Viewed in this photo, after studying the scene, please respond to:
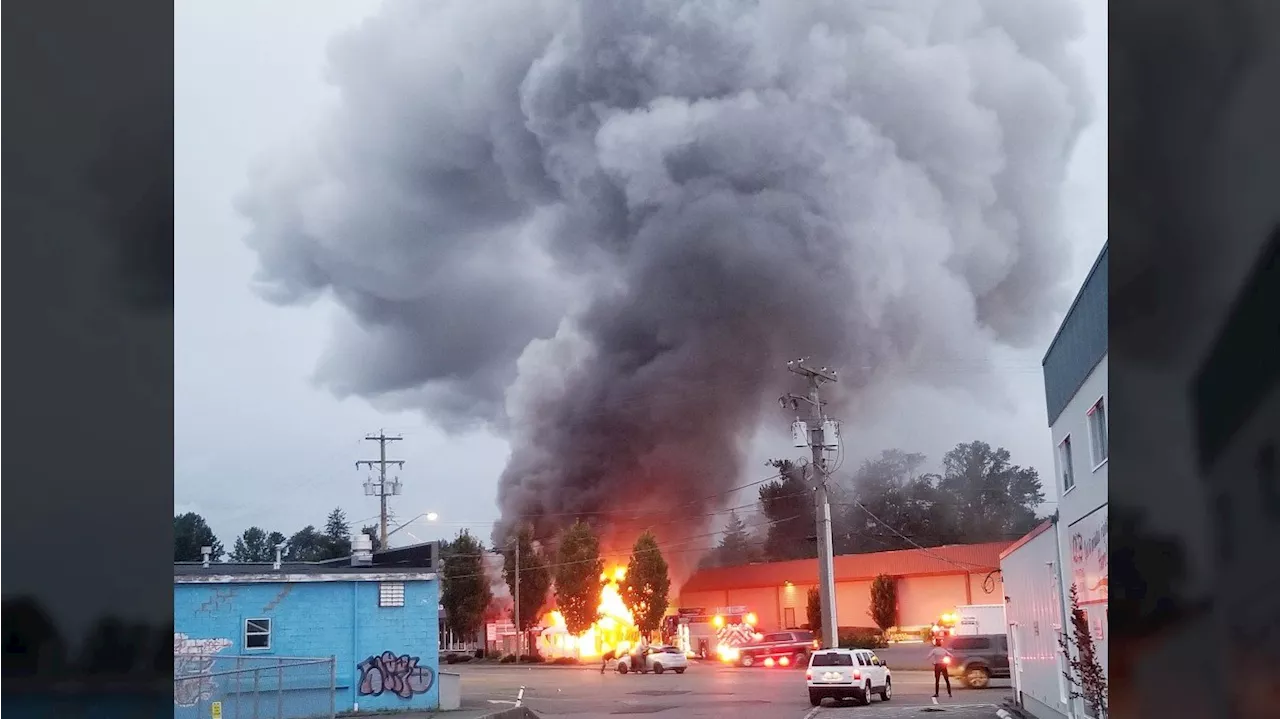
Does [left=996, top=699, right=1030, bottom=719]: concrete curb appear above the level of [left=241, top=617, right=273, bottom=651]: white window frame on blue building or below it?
below

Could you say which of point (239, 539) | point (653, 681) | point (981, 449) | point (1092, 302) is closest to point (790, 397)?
point (653, 681)

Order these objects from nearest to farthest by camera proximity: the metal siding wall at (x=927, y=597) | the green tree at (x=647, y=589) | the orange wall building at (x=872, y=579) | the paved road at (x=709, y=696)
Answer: the paved road at (x=709, y=696)
the orange wall building at (x=872, y=579)
the metal siding wall at (x=927, y=597)
the green tree at (x=647, y=589)

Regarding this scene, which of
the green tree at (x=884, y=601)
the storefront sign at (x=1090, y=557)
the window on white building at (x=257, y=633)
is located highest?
the storefront sign at (x=1090, y=557)

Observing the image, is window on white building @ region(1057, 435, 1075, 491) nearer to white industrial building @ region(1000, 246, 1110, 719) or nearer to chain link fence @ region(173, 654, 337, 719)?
white industrial building @ region(1000, 246, 1110, 719)

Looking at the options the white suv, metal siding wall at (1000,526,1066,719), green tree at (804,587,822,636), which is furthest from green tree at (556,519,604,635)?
metal siding wall at (1000,526,1066,719)

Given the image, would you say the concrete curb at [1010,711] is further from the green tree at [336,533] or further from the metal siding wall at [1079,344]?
the green tree at [336,533]

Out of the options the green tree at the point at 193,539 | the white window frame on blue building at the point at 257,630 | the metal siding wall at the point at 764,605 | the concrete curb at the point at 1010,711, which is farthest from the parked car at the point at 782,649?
the green tree at the point at 193,539

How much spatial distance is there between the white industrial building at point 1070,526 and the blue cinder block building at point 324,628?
12084mm

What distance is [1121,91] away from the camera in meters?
5.58

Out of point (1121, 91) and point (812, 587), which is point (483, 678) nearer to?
point (812, 587)

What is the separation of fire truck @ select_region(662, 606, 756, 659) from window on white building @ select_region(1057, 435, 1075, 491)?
26178mm

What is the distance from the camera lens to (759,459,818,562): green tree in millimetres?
68312

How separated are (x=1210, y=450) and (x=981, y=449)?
77.6 metres

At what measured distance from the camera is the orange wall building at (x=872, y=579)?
139 ft
